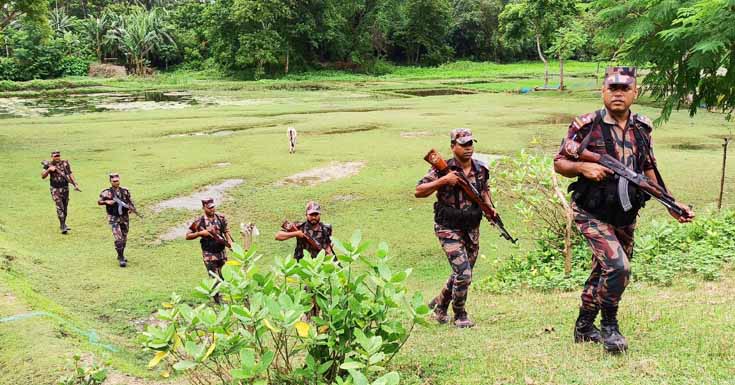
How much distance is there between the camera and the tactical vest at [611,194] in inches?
165

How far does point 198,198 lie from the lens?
1377 centimetres

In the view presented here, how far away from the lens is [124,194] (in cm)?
1086

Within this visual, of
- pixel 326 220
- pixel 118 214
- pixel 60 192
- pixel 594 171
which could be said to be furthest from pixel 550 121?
pixel 594 171

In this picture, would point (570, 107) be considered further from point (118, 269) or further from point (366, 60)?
point (366, 60)

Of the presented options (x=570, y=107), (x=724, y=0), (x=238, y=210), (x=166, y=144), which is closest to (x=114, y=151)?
(x=166, y=144)

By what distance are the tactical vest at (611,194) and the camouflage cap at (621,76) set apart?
253mm

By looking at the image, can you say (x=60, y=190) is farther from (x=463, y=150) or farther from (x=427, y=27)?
(x=427, y=27)

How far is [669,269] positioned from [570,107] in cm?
2368

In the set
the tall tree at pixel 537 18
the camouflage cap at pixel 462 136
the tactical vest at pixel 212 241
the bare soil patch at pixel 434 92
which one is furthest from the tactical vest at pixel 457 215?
the tall tree at pixel 537 18

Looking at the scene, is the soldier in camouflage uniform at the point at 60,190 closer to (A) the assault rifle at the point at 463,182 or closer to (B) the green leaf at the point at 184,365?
(A) the assault rifle at the point at 463,182

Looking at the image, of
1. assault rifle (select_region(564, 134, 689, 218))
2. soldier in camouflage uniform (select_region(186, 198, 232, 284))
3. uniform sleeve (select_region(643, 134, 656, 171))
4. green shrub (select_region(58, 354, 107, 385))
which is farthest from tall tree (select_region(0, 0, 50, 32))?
uniform sleeve (select_region(643, 134, 656, 171))

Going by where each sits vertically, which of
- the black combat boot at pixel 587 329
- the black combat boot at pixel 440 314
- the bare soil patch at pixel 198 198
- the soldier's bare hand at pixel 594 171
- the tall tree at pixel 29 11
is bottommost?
the bare soil patch at pixel 198 198

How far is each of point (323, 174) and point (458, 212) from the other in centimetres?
1038

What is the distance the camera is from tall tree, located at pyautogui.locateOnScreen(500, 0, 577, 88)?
38.1 meters
